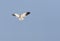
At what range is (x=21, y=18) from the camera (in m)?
2.36

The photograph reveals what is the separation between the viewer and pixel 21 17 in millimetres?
2385

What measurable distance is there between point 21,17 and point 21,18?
4 cm
